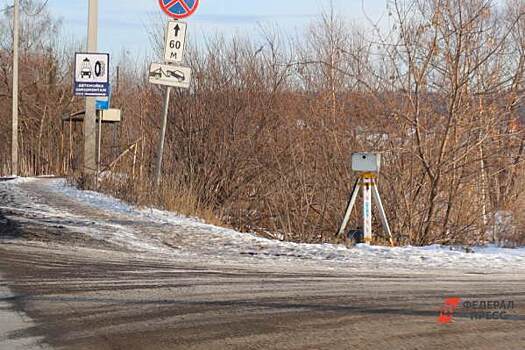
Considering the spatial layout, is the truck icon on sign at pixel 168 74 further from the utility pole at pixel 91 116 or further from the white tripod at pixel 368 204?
the utility pole at pixel 91 116

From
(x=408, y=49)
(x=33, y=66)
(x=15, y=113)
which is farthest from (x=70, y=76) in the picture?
(x=408, y=49)

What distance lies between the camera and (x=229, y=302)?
7.03 metres

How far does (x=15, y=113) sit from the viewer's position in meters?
30.9

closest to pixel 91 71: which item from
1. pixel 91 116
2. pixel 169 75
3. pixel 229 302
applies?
pixel 91 116

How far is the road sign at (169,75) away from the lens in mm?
14178

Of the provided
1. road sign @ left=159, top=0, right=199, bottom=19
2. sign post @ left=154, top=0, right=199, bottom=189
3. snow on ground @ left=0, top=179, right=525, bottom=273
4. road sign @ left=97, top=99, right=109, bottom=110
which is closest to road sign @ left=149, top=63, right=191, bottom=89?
sign post @ left=154, top=0, right=199, bottom=189

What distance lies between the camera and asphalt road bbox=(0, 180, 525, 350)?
579 cm

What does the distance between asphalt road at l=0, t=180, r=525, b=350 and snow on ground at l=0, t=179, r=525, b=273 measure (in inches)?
12.1

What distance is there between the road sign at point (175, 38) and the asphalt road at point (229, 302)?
480cm

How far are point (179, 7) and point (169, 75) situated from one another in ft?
3.85

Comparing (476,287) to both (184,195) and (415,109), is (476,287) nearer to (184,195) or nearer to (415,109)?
(415,109)

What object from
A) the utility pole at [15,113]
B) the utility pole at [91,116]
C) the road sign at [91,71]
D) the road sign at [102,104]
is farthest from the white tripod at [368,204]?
the utility pole at [15,113]

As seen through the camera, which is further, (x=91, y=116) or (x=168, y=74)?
(x=91, y=116)

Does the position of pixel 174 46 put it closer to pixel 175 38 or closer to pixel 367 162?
pixel 175 38
